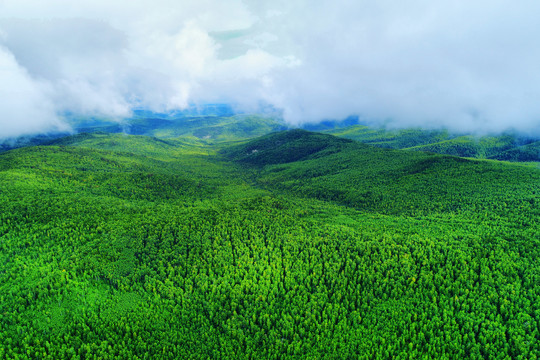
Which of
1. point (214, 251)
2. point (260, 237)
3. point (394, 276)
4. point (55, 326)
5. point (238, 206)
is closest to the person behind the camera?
point (55, 326)

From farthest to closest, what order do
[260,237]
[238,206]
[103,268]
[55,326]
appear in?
1. [238,206]
2. [260,237]
3. [103,268]
4. [55,326]

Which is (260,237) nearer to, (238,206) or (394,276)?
(238,206)

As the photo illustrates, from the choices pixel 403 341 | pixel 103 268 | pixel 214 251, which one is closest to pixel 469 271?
pixel 403 341

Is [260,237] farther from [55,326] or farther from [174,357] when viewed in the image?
[55,326]

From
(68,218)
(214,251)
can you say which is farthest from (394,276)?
(68,218)

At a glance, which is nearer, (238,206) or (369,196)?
(238,206)

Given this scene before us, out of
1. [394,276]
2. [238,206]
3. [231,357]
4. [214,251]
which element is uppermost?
[238,206]

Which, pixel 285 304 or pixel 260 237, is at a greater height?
pixel 260 237
